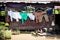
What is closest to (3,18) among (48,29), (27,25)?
(27,25)

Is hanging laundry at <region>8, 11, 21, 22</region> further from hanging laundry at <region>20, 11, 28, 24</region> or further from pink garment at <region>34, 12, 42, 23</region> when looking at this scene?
pink garment at <region>34, 12, 42, 23</region>

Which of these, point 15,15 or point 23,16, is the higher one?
point 15,15

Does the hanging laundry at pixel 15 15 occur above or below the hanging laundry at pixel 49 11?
below

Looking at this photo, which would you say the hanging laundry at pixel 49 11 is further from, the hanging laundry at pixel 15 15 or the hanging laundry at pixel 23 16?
the hanging laundry at pixel 15 15

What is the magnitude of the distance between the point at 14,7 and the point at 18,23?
129 cm

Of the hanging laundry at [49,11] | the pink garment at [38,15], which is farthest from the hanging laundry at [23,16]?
the hanging laundry at [49,11]

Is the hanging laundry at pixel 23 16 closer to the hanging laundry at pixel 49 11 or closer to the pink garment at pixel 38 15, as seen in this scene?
the pink garment at pixel 38 15

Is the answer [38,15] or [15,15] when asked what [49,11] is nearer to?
[38,15]

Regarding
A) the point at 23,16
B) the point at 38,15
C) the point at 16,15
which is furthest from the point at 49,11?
the point at 16,15

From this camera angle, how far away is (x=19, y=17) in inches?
738

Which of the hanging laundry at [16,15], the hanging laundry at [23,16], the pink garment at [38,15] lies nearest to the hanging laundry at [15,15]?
the hanging laundry at [16,15]

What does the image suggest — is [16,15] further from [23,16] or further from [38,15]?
[38,15]

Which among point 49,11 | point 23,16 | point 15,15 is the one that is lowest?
point 23,16

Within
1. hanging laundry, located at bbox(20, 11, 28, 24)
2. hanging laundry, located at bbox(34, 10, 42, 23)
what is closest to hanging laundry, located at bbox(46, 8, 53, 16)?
hanging laundry, located at bbox(34, 10, 42, 23)
